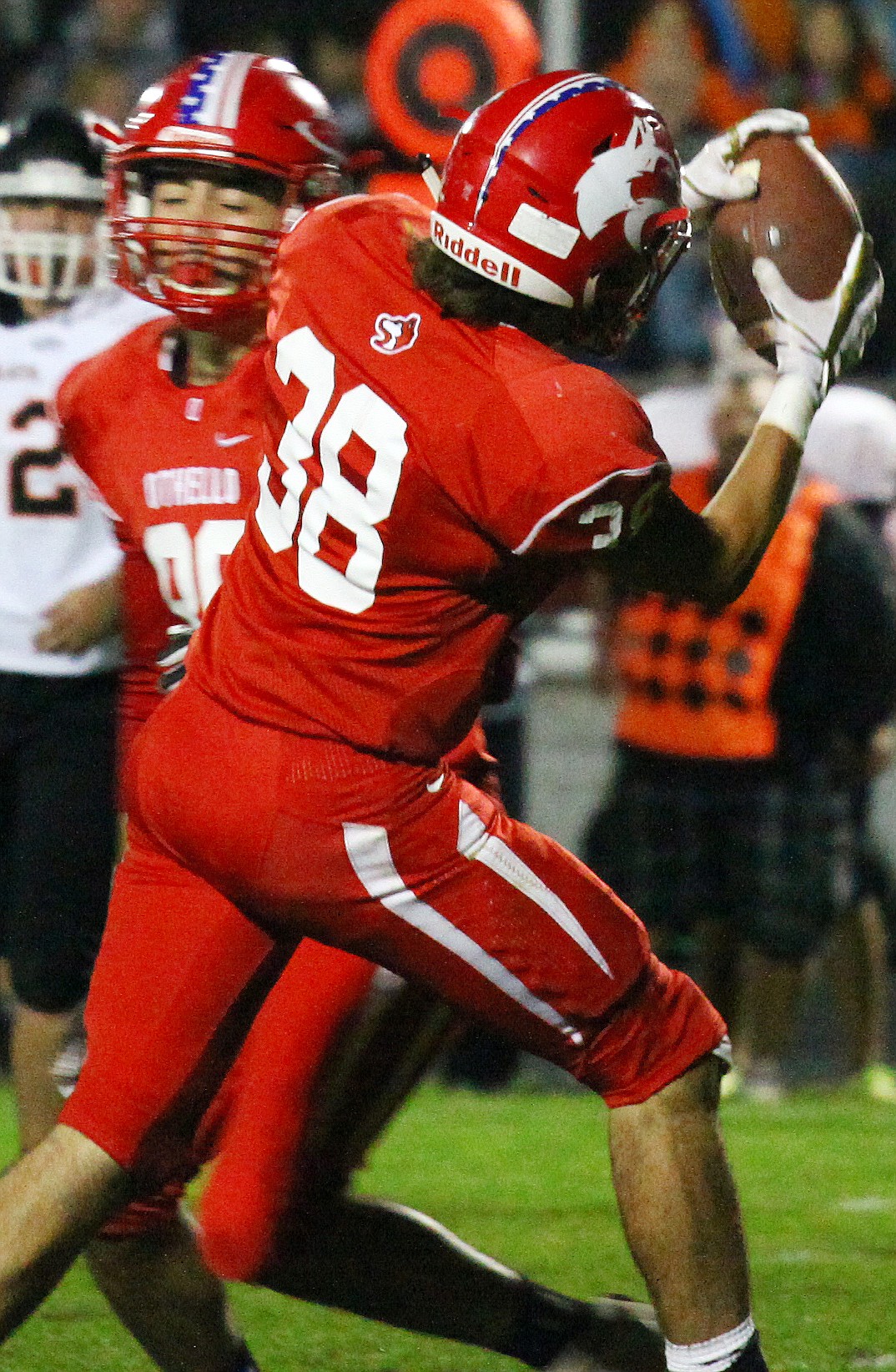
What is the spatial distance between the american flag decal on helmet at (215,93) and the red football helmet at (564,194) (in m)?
0.63

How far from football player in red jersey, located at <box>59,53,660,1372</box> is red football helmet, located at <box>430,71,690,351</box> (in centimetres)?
45

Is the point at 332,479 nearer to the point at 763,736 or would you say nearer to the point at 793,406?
the point at 793,406

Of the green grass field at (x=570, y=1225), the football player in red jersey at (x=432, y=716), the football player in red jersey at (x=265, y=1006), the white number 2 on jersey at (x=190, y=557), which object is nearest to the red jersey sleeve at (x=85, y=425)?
the football player in red jersey at (x=265, y=1006)

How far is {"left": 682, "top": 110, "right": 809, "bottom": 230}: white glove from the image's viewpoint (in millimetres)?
2682

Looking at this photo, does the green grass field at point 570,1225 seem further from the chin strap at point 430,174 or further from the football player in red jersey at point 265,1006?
the chin strap at point 430,174

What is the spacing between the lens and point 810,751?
609 cm

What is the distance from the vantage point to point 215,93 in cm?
311

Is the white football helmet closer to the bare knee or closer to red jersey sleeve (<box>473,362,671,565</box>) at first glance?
red jersey sleeve (<box>473,362,671,565</box>)

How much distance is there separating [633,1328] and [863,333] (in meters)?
1.31

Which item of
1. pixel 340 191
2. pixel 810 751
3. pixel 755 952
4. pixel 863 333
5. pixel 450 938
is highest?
pixel 863 333

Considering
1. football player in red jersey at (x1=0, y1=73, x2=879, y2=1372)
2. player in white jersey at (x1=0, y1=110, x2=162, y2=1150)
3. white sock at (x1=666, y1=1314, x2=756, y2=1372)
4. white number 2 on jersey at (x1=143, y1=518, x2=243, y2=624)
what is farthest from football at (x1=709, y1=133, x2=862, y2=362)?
player in white jersey at (x1=0, y1=110, x2=162, y2=1150)

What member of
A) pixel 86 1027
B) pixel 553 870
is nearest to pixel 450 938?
pixel 553 870

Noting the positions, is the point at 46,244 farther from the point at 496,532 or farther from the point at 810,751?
the point at 810,751

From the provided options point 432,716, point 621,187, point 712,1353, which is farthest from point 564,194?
point 712,1353
